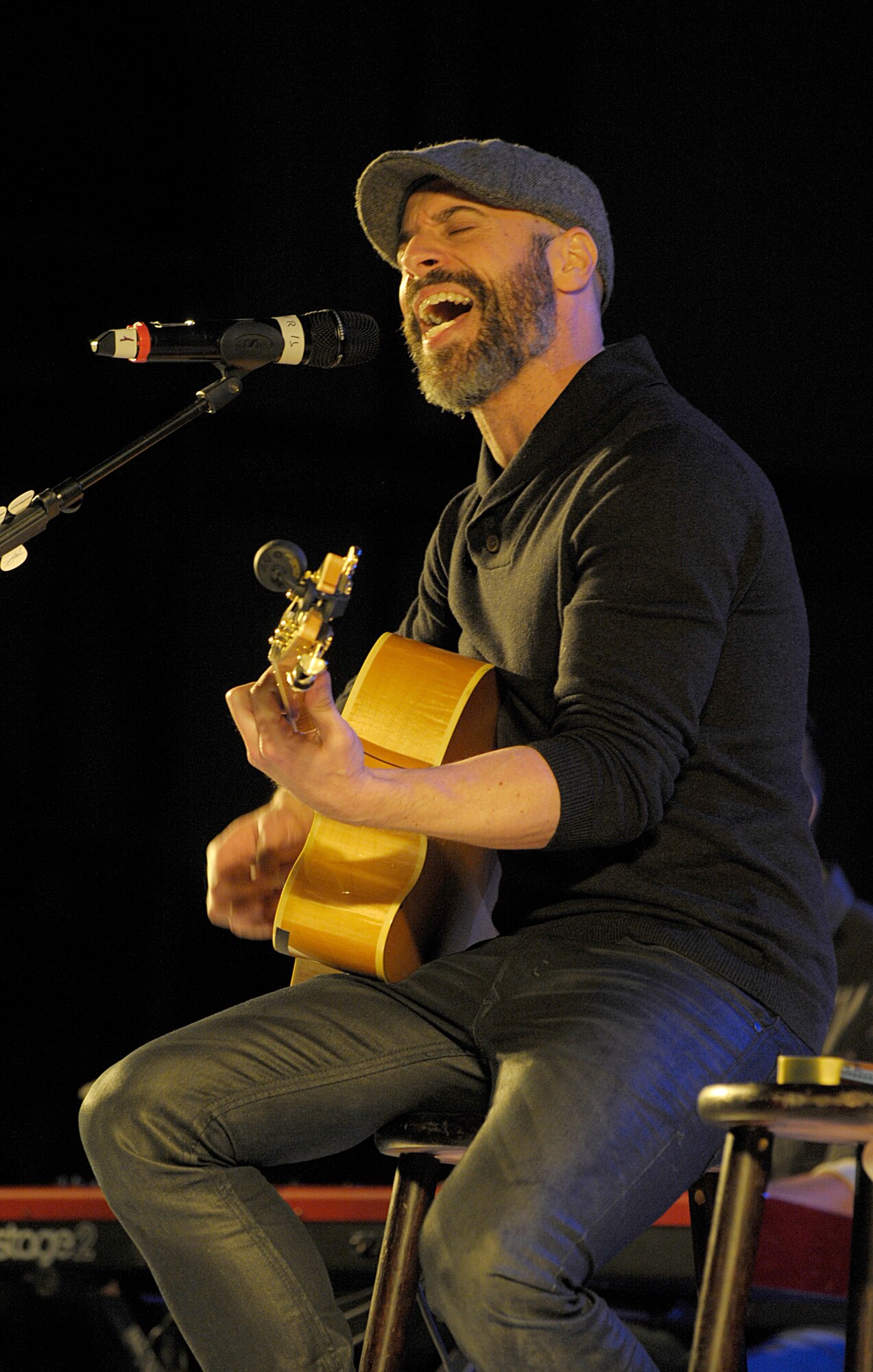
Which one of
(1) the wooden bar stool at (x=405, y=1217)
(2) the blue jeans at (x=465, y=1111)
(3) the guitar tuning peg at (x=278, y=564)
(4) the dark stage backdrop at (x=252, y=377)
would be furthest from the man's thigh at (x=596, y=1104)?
(4) the dark stage backdrop at (x=252, y=377)

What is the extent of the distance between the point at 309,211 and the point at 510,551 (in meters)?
2.28

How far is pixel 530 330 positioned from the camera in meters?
2.31

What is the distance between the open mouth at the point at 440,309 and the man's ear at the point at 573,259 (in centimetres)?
17

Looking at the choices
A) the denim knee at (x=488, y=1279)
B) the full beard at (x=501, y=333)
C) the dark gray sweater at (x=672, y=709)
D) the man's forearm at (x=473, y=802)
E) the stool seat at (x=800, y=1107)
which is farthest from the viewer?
the full beard at (x=501, y=333)

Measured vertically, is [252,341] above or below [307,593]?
above

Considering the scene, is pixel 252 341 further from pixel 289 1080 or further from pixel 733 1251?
pixel 733 1251

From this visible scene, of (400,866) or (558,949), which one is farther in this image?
(400,866)

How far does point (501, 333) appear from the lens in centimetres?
230

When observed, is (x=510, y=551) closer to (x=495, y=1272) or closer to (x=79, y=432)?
(x=495, y=1272)

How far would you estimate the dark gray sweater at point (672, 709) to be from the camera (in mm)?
1797

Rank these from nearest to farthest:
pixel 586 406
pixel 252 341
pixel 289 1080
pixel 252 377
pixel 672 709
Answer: pixel 672 709 → pixel 289 1080 → pixel 252 341 → pixel 586 406 → pixel 252 377

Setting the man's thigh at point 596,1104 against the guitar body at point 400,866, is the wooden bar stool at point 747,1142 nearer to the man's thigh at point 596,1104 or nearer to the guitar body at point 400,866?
the man's thigh at point 596,1104

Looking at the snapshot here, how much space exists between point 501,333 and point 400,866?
89 cm

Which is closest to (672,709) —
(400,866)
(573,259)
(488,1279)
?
(400,866)
